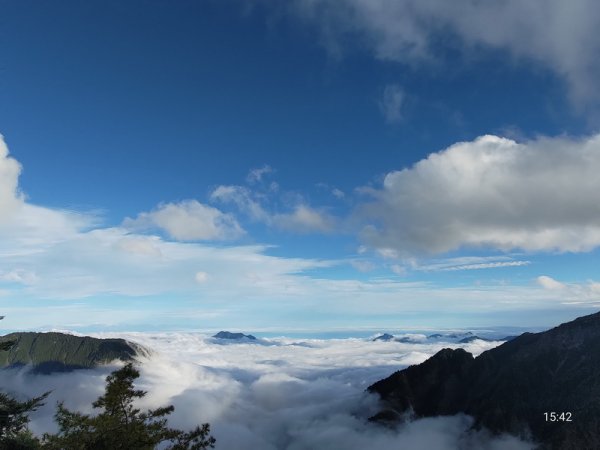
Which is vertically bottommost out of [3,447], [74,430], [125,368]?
[3,447]

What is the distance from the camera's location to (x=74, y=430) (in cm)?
3928

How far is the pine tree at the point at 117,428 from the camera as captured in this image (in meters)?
37.5

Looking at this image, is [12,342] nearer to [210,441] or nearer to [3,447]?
[3,447]

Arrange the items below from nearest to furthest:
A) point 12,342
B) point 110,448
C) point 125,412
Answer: point 110,448
point 125,412
point 12,342

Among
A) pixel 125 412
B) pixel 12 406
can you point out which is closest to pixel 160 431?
pixel 125 412

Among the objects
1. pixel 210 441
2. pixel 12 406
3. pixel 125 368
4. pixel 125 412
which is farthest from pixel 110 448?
pixel 12 406

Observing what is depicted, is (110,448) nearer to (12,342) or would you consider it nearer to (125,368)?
(125,368)

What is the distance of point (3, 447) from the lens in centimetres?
4347

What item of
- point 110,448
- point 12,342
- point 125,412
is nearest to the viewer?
point 110,448

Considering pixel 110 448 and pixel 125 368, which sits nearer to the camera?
pixel 110 448

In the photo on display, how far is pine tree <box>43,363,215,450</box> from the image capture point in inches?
1475

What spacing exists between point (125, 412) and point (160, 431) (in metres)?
3.69

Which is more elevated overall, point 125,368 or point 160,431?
point 125,368

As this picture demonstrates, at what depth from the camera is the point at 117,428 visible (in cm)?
3806
